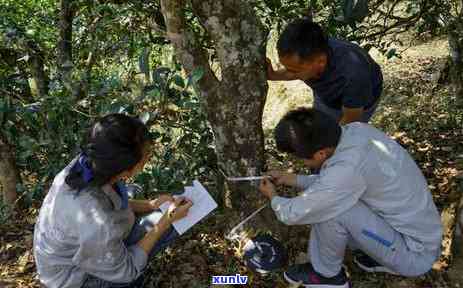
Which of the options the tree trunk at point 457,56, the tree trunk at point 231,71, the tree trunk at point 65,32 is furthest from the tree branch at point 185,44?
the tree trunk at point 457,56

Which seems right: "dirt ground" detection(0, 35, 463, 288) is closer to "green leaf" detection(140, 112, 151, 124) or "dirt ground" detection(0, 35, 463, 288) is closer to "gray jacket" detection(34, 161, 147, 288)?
"gray jacket" detection(34, 161, 147, 288)

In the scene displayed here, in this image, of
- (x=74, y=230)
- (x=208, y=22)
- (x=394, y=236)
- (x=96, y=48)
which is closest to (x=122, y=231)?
(x=74, y=230)

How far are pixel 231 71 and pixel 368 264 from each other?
119cm

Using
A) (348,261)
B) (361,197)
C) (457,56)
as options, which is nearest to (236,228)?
(348,261)

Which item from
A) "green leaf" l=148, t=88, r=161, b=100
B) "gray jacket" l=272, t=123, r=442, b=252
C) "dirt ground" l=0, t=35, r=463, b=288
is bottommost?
"dirt ground" l=0, t=35, r=463, b=288

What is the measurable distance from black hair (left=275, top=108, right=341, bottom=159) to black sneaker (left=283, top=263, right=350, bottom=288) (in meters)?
0.64

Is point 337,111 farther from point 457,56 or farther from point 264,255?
point 457,56

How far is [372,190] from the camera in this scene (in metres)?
2.11

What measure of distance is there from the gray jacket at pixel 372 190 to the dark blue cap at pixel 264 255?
0.35 m

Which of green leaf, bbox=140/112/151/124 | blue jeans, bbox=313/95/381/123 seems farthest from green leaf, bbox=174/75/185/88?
blue jeans, bbox=313/95/381/123

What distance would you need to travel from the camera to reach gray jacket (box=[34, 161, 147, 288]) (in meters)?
1.91

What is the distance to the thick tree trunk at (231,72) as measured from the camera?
2.19m

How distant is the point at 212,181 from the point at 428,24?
213 centimetres

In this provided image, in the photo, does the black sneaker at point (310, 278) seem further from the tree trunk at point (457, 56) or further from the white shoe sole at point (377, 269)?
the tree trunk at point (457, 56)
